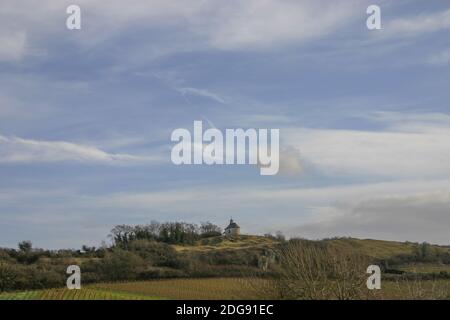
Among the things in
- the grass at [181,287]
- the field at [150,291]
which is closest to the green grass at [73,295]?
the field at [150,291]

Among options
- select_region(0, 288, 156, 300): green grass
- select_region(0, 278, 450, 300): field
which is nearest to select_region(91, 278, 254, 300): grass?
select_region(0, 278, 450, 300): field

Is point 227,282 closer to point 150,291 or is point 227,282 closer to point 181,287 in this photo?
point 181,287

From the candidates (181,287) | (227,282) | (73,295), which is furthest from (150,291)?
(73,295)

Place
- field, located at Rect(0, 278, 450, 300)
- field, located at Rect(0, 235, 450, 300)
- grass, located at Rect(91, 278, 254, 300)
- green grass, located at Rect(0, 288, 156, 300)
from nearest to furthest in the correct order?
field, located at Rect(0, 235, 450, 300) < field, located at Rect(0, 278, 450, 300) < grass, located at Rect(91, 278, 254, 300) < green grass, located at Rect(0, 288, 156, 300)

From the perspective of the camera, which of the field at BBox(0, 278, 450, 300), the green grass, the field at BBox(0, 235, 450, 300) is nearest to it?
the field at BBox(0, 235, 450, 300)

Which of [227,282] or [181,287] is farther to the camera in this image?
[181,287]

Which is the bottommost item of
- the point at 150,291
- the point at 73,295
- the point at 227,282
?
the point at 150,291

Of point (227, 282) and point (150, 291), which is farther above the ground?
point (227, 282)

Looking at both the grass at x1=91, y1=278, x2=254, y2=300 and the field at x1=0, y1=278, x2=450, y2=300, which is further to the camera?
the grass at x1=91, y1=278, x2=254, y2=300

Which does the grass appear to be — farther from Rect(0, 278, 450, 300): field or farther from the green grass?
the green grass

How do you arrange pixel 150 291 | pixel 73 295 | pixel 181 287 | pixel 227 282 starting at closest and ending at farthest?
pixel 73 295
pixel 227 282
pixel 150 291
pixel 181 287
